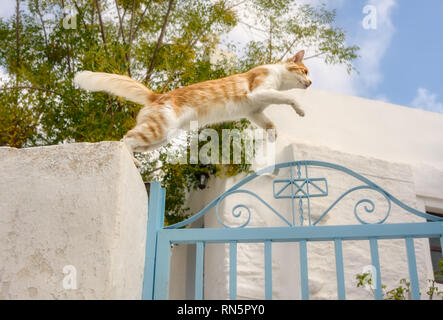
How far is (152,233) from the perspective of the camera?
5.61 ft

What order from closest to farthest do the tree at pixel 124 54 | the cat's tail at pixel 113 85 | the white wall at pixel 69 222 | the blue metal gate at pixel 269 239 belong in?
the white wall at pixel 69 222 < the blue metal gate at pixel 269 239 < the cat's tail at pixel 113 85 < the tree at pixel 124 54

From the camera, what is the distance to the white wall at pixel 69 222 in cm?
134

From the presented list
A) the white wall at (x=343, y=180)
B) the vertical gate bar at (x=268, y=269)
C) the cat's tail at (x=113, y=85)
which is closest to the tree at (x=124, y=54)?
the white wall at (x=343, y=180)

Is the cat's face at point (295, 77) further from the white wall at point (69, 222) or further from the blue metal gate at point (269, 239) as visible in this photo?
the white wall at point (69, 222)

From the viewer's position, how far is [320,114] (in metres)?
5.57

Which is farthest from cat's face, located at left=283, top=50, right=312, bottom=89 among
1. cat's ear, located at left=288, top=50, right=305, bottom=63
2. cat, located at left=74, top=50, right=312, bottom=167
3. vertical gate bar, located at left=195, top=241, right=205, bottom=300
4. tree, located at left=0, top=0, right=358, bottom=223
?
tree, located at left=0, top=0, right=358, bottom=223

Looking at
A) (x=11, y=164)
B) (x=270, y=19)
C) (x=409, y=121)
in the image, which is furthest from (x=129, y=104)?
(x=409, y=121)

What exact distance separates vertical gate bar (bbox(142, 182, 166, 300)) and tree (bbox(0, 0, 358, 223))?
259 cm

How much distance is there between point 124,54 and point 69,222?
3.32 m

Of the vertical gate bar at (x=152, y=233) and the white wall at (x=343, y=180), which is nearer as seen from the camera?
the vertical gate bar at (x=152, y=233)

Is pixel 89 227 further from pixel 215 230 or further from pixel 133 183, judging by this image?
pixel 215 230

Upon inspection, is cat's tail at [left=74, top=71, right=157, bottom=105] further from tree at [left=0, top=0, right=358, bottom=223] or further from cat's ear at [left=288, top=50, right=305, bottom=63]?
tree at [left=0, top=0, right=358, bottom=223]

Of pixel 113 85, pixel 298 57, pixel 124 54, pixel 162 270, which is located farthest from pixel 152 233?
pixel 124 54

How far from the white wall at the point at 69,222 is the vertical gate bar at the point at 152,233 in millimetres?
59
